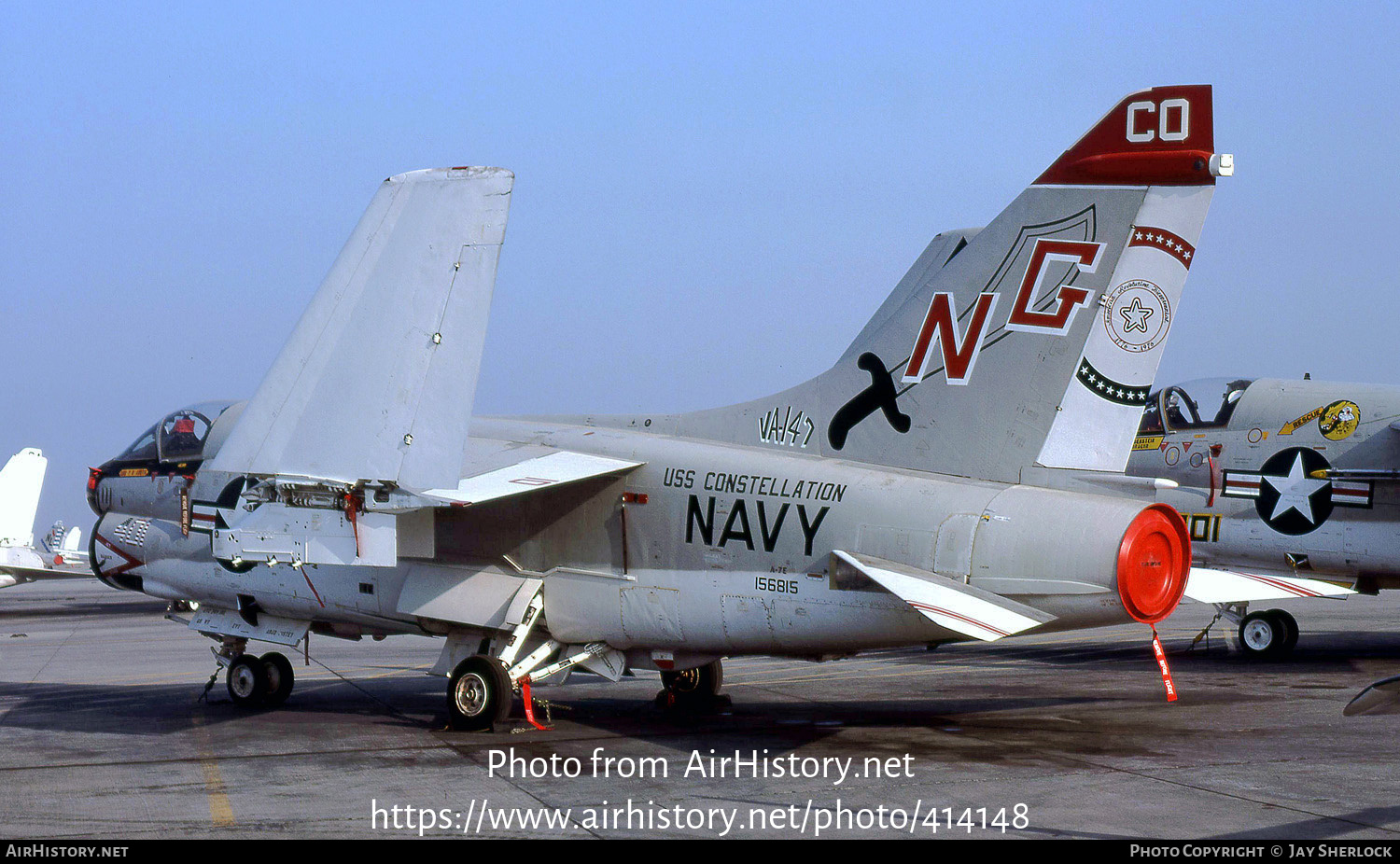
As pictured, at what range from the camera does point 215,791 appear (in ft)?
28.5

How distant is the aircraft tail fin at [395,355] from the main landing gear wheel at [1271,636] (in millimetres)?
12528

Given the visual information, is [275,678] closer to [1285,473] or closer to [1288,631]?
[1285,473]

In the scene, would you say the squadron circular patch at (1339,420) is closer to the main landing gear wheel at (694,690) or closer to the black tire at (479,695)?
the main landing gear wheel at (694,690)

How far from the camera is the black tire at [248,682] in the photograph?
1334cm

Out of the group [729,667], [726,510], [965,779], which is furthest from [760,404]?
[729,667]

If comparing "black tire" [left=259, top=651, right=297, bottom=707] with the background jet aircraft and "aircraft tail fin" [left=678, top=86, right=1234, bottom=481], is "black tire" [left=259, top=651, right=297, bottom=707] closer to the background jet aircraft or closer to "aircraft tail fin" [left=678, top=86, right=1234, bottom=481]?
"aircraft tail fin" [left=678, top=86, right=1234, bottom=481]

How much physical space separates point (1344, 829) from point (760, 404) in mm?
5709

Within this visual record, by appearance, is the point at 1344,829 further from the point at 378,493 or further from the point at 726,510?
the point at 378,493

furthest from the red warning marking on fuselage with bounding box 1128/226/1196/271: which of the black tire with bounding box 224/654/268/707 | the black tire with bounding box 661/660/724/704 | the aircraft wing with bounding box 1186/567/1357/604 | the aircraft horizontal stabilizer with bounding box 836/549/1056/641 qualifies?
the black tire with bounding box 224/654/268/707

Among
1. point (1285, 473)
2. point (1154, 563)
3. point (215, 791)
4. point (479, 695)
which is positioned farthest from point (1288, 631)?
point (215, 791)

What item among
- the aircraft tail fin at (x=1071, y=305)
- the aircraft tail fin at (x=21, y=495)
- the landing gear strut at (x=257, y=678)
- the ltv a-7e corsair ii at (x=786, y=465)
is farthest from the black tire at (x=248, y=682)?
the aircraft tail fin at (x=21, y=495)

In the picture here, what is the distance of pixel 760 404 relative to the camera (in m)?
11.2

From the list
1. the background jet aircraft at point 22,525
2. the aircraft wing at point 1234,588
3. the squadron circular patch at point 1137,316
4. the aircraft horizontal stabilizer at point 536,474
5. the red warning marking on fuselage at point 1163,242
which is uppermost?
the red warning marking on fuselage at point 1163,242

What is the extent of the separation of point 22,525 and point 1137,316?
31720 millimetres
